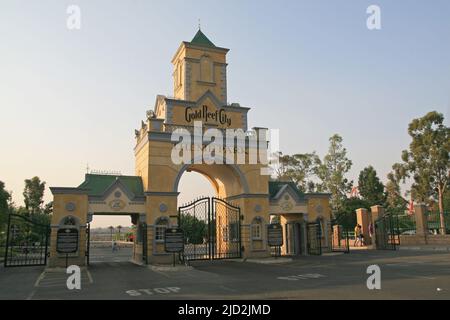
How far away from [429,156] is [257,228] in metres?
25.4

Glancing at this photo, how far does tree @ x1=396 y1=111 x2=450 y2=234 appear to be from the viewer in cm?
4128

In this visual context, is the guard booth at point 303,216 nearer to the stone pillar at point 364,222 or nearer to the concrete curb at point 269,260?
the concrete curb at point 269,260

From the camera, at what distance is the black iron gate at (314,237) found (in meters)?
28.2

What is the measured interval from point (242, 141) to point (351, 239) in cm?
1947

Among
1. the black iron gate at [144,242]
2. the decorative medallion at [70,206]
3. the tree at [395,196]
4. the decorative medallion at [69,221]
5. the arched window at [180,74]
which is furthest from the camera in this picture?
the tree at [395,196]

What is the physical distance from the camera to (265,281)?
1465cm

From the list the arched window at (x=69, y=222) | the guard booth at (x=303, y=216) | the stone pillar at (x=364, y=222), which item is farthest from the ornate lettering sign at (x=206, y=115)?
the stone pillar at (x=364, y=222)

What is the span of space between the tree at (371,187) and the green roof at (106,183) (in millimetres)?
49282

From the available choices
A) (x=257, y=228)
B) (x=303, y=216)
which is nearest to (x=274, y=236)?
(x=257, y=228)

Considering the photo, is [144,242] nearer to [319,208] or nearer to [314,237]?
[314,237]

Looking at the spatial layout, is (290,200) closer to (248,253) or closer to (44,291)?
(248,253)

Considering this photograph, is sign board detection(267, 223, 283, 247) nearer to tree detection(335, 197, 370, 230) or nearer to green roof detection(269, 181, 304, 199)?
green roof detection(269, 181, 304, 199)

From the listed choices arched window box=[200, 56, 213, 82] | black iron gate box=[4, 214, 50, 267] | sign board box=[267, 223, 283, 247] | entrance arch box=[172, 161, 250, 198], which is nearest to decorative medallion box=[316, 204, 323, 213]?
sign board box=[267, 223, 283, 247]
